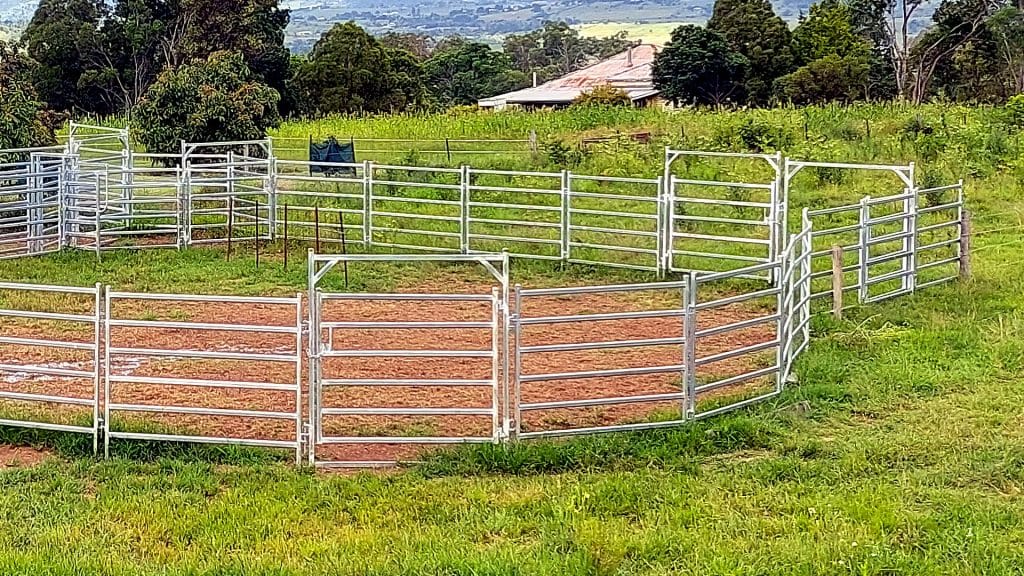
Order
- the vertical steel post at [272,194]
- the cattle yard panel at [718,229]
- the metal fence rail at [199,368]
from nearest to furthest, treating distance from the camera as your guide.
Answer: the metal fence rail at [199,368] → the cattle yard panel at [718,229] → the vertical steel post at [272,194]

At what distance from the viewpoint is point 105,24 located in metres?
41.9

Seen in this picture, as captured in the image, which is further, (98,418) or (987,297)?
(987,297)

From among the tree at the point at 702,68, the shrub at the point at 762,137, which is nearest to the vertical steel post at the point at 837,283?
the shrub at the point at 762,137

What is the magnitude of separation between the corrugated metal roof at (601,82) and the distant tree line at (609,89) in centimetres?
529

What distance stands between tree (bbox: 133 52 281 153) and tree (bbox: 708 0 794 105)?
80.0 ft

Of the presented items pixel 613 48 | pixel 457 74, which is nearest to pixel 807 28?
pixel 457 74

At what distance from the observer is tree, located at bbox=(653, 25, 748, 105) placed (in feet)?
148

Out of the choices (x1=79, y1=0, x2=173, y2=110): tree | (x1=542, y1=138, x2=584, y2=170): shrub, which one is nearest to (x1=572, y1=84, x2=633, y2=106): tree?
(x1=79, y1=0, x2=173, y2=110): tree

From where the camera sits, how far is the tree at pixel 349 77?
4047 cm

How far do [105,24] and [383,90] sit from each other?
932 cm

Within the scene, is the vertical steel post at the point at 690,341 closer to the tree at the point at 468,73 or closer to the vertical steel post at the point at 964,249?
the vertical steel post at the point at 964,249

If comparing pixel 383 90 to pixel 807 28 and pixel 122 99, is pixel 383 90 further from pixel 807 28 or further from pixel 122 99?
pixel 807 28

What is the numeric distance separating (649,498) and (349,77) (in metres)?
35.4

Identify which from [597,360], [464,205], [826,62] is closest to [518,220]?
[464,205]
